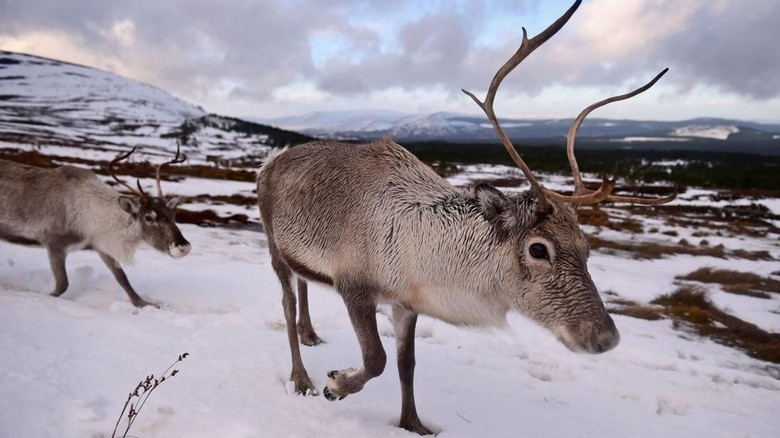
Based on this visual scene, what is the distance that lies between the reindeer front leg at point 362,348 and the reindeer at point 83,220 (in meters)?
4.11

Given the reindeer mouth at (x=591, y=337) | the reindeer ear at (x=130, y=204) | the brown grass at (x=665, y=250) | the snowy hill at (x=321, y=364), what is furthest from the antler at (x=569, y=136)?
the brown grass at (x=665, y=250)

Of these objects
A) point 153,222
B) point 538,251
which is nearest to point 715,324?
point 538,251

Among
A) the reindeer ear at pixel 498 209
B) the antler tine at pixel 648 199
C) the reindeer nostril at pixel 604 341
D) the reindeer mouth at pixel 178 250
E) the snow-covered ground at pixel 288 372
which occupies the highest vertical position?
the antler tine at pixel 648 199

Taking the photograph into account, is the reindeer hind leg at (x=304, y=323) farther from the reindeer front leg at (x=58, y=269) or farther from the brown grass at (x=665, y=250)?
the brown grass at (x=665, y=250)

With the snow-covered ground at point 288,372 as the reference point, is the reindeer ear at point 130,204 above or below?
above

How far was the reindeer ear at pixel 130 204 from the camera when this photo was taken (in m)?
6.67

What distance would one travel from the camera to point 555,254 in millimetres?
A: 2896

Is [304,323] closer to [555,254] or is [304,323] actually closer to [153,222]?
[153,222]

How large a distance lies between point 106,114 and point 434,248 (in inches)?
6099

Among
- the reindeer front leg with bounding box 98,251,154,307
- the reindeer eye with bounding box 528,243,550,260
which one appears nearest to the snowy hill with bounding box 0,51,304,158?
the reindeer front leg with bounding box 98,251,154,307

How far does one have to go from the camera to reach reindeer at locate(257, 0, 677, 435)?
2.90 meters

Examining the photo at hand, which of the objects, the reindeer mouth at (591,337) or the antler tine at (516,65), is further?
the antler tine at (516,65)

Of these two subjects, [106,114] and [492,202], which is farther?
[106,114]

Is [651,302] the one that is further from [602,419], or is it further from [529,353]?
[602,419]
